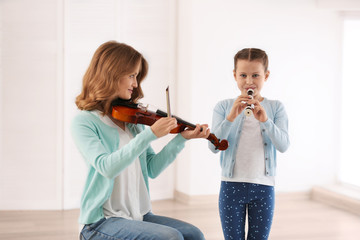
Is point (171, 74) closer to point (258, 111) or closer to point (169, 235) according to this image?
point (258, 111)

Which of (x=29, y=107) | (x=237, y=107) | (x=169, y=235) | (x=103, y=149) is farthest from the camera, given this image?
(x=29, y=107)

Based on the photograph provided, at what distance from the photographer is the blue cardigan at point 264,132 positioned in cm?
221

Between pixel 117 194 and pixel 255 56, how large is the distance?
0.91 meters

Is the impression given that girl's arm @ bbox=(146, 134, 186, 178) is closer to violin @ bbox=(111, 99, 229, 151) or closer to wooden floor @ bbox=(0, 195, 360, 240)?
violin @ bbox=(111, 99, 229, 151)

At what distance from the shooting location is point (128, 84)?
76.3 inches

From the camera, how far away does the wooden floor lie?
11.0ft

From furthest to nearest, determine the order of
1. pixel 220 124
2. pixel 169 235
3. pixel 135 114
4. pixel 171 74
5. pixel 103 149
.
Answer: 1. pixel 171 74
2. pixel 220 124
3. pixel 135 114
4. pixel 103 149
5. pixel 169 235

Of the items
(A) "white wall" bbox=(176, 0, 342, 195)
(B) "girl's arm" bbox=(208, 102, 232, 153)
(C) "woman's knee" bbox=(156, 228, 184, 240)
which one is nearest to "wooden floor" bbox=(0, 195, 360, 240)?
(A) "white wall" bbox=(176, 0, 342, 195)

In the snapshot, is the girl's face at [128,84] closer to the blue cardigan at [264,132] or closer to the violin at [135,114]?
the violin at [135,114]

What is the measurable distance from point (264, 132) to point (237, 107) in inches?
8.7

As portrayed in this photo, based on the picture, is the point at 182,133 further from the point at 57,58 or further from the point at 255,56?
the point at 57,58

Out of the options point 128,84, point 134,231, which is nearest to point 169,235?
point 134,231

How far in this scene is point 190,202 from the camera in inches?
166

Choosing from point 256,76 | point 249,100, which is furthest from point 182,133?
Result: point 256,76
